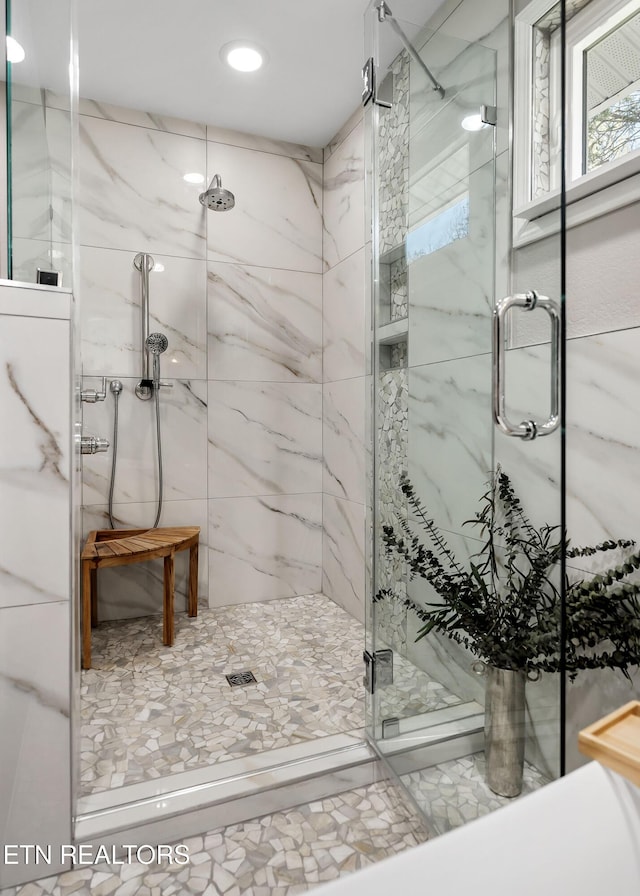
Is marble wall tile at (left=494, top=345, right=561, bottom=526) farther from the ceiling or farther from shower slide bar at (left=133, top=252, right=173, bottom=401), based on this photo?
shower slide bar at (left=133, top=252, right=173, bottom=401)

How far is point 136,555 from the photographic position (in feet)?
6.72

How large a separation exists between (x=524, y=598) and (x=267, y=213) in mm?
2351

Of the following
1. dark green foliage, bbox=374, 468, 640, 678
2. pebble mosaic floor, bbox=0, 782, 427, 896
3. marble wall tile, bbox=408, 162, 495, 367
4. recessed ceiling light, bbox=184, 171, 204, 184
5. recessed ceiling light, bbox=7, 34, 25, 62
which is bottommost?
pebble mosaic floor, bbox=0, 782, 427, 896

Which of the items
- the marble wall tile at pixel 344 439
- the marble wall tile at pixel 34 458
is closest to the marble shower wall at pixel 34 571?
the marble wall tile at pixel 34 458

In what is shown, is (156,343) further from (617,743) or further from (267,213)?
(617,743)

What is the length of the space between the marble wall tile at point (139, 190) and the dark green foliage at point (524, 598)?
1998 millimetres

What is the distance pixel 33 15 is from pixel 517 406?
5.06 ft

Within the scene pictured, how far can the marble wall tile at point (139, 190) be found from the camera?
238cm

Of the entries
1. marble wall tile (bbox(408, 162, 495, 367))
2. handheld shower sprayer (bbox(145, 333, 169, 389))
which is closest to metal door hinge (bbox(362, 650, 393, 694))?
marble wall tile (bbox(408, 162, 495, 367))

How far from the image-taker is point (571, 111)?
132 cm

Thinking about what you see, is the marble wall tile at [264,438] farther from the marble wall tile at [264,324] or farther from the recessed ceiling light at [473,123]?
the recessed ceiling light at [473,123]

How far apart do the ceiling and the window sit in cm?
43

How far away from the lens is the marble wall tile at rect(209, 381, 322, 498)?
2.63 meters

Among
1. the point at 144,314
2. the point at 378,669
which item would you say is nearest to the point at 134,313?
the point at 144,314
